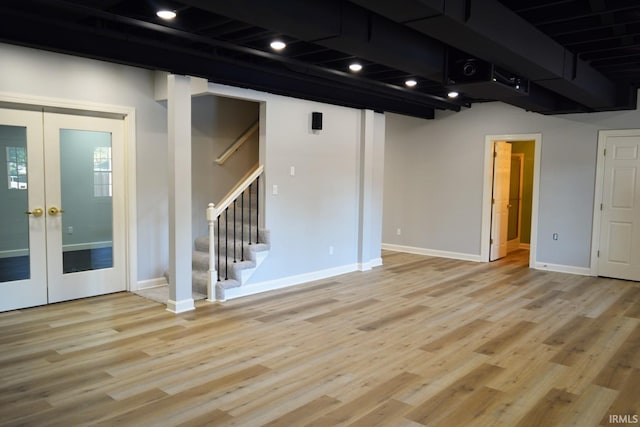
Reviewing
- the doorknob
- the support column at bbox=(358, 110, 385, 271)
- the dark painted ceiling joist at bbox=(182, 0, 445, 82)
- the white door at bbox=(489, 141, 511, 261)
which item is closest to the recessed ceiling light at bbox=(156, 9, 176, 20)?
the dark painted ceiling joist at bbox=(182, 0, 445, 82)

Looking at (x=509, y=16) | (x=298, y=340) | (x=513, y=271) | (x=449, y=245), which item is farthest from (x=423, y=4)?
→ (x=449, y=245)

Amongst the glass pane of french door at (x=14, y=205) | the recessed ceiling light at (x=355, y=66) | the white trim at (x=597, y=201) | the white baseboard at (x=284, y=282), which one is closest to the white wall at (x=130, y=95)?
the glass pane of french door at (x=14, y=205)

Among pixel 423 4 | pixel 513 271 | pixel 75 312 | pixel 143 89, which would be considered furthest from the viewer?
pixel 513 271

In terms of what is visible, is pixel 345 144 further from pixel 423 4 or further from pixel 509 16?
pixel 423 4

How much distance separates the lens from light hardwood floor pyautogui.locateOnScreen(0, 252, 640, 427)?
2.89 metres

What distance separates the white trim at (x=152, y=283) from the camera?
574cm

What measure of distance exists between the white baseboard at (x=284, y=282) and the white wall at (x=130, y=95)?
45.9 inches

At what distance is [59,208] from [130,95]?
4.94 feet

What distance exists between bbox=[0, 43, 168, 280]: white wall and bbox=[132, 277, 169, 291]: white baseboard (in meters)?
0.06

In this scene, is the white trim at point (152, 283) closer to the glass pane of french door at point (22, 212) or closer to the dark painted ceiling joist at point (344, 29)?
the glass pane of french door at point (22, 212)

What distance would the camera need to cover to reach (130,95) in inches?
217

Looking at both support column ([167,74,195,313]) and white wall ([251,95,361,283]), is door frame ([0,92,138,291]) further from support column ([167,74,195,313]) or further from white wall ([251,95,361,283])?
white wall ([251,95,361,283])

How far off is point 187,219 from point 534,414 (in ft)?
11.5

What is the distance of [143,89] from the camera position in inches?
222
